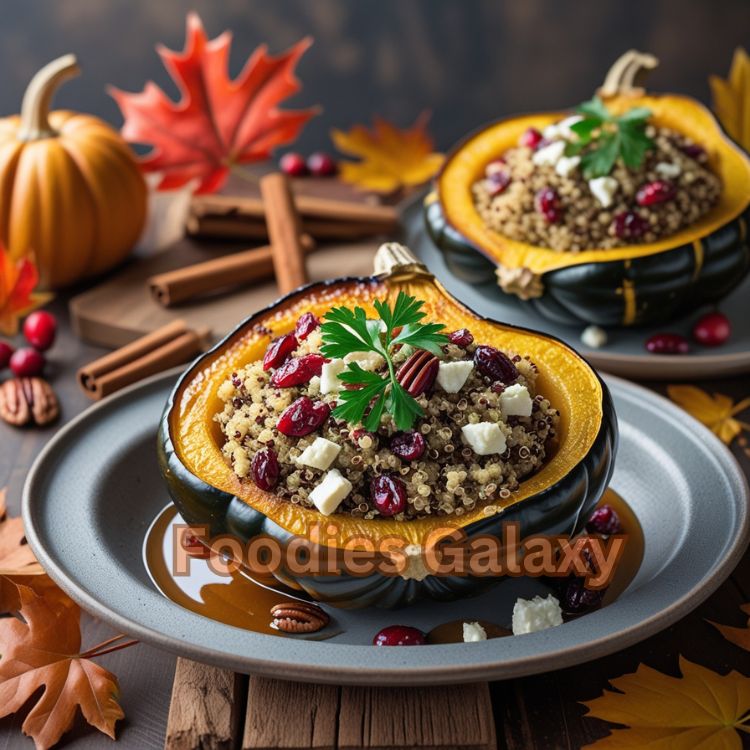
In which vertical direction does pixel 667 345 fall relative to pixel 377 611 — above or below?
below

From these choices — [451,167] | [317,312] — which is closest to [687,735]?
[317,312]

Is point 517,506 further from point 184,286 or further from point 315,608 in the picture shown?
point 184,286

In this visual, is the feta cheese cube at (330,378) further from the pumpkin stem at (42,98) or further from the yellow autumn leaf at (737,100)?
the yellow autumn leaf at (737,100)

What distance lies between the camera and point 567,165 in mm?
3254

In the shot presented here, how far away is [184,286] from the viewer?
12.2ft

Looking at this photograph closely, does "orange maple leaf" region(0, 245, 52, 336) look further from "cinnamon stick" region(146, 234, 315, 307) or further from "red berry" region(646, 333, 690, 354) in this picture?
"red berry" region(646, 333, 690, 354)

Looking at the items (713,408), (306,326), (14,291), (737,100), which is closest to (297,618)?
(306,326)

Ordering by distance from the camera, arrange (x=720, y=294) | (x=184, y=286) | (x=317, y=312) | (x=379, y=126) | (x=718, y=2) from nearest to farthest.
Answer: (x=317, y=312) < (x=720, y=294) < (x=184, y=286) < (x=379, y=126) < (x=718, y=2)

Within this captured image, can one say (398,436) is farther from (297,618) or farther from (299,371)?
(297,618)

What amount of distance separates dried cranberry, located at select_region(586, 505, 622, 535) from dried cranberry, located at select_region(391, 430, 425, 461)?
566mm

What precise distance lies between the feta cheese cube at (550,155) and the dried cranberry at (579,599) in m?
1.49

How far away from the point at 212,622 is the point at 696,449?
119 centimetres

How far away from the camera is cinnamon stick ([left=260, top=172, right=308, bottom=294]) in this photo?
3.77 metres

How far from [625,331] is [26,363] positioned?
5.92 ft
